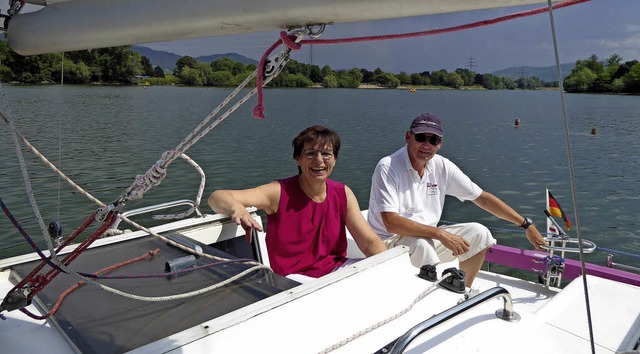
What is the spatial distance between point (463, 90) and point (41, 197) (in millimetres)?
88562

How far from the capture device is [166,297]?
6.63 ft

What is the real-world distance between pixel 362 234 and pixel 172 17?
5.76ft

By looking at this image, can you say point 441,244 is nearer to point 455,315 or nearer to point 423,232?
point 423,232

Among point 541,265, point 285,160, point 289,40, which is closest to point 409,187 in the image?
point 541,265

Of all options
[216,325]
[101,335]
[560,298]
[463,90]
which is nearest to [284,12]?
[216,325]

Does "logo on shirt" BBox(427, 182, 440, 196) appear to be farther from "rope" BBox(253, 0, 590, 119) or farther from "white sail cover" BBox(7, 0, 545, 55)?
"white sail cover" BBox(7, 0, 545, 55)

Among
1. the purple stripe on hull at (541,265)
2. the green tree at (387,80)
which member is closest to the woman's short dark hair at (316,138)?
the purple stripe on hull at (541,265)

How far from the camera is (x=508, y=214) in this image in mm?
3740

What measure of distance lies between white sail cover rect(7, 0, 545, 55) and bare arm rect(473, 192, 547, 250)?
2.66m

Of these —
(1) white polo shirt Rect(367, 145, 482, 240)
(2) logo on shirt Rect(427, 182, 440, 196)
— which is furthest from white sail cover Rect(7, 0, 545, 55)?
(2) logo on shirt Rect(427, 182, 440, 196)

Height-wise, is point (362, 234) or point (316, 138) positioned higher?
point (316, 138)

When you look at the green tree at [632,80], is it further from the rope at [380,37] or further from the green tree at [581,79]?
the rope at [380,37]

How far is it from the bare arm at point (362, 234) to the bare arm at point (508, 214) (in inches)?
49.1

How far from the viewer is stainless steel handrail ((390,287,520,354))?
1.66 m
